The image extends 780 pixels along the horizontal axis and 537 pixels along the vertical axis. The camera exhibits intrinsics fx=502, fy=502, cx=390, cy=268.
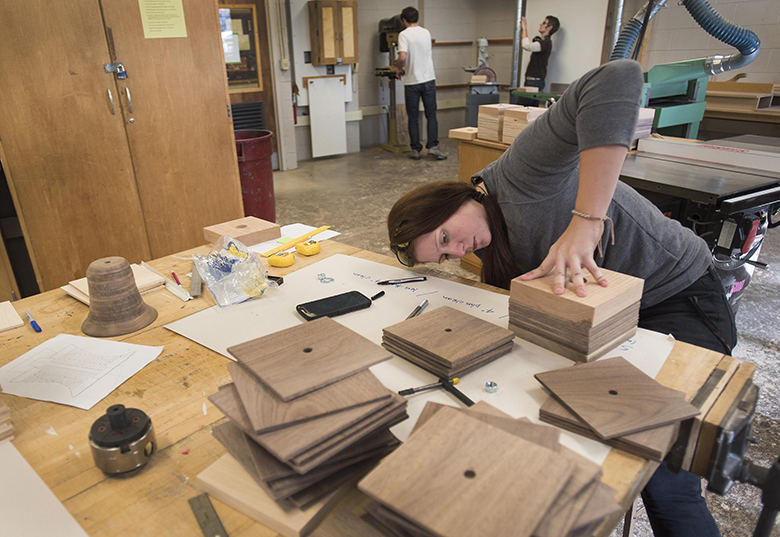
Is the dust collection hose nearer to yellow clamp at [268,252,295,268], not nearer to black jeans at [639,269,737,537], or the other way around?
black jeans at [639,269,737,537]

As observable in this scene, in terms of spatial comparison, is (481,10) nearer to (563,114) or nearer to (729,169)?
(729,169)

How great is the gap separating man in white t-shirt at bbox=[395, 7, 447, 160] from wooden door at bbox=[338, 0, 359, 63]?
51cm

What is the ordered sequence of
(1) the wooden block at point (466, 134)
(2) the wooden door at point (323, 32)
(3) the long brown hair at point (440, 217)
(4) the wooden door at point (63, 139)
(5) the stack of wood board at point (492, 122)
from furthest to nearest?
(2) the wooden door at point (323, 32)
(1) the wooden block at point (466, 134)
(5) the stack of wood board at point (492, 122)
(4) the wooden door at point (63, 139)
(3) the long brown hair at point (440, 217)

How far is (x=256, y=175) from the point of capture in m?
3.25

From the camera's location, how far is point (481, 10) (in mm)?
7422

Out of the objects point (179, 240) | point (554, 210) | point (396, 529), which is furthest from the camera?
point (179, 240)

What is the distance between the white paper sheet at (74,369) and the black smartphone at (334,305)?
13.4 inches

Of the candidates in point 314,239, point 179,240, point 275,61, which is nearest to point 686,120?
point 314,239

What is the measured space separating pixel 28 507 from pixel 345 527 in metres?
0.47

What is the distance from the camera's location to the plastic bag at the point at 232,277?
4.44 ft

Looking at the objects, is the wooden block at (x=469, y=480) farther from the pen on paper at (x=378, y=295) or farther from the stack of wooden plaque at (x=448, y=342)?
the pen on paper at (x=378, y=295)

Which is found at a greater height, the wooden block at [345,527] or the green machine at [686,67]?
the green machine at [686,67]

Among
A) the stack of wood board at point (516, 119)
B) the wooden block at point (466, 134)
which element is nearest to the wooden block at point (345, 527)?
the stack of wood board at point (516, 119)

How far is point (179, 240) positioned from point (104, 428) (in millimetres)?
2158
